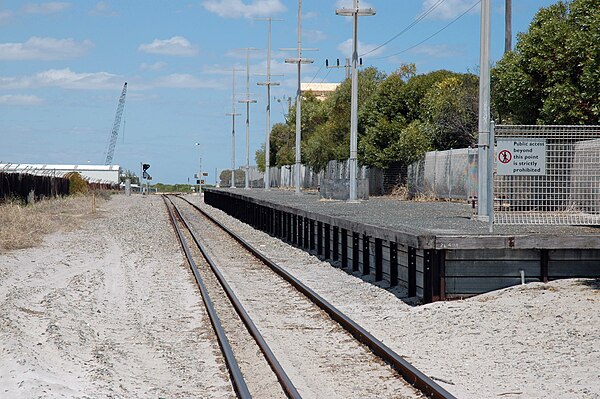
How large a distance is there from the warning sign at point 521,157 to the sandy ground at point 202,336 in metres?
2.15

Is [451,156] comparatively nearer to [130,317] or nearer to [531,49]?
[531,49]

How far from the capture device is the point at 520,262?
13.6 meters

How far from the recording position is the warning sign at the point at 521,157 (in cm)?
1473

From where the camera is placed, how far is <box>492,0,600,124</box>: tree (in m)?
25.3

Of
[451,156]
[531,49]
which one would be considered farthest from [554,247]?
[451,156]

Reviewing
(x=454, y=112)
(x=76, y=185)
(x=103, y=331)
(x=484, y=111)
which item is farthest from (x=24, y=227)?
(x=76, y=185)

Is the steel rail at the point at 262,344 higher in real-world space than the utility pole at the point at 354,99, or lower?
lower

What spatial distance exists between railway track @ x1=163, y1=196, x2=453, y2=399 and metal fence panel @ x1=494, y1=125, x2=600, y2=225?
403cm

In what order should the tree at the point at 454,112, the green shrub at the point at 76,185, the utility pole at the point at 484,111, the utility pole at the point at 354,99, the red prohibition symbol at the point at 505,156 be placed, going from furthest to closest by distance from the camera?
the green shrub at the point at 76,185 < the tree at the point at 454,112 < the utility pole at the point at 354,99 < the utility pole at the point at 484,111 < the red prohibition symbol at the point at 505,156

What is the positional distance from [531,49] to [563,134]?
13.7 metres

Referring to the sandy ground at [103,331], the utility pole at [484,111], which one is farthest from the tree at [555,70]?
the sandy ground at [103,331]

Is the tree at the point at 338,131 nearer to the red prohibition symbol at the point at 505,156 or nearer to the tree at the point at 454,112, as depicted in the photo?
the tree at the point at 454,112

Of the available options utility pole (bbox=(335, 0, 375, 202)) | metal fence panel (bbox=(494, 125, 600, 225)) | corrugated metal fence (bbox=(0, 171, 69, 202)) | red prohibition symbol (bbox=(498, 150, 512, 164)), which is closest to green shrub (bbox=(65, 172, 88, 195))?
corrugated metal fence (bbox=(0, 171, 69, 202))

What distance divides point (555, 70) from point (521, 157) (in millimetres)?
14128
